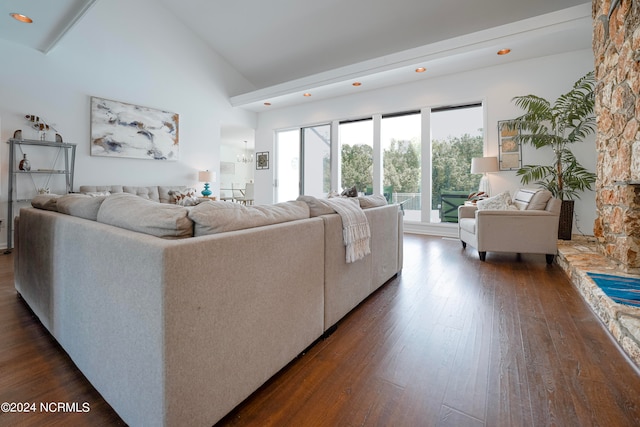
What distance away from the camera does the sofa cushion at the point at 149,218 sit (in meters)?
0.99

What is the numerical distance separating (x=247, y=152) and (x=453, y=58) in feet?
28.3

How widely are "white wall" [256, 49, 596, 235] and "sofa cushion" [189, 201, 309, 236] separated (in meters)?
4.49

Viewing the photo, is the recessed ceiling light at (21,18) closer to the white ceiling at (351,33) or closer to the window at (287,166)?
the white ceiling at (351,33)

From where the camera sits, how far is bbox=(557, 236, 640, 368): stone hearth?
4.80 ft

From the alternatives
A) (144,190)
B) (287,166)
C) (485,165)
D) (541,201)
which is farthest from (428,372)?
(287,166)

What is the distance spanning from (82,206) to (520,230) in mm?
3897

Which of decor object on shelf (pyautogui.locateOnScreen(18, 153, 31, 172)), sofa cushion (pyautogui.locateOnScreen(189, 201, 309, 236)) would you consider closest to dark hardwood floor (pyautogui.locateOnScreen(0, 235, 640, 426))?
sofa cushion (pyautogui.locateOnScreen(189, 201, 309, 236))

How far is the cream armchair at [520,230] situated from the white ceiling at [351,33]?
2241 mm

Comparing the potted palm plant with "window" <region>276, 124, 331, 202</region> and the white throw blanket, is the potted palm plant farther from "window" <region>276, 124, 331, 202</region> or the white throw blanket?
"window" <region>276, 124, 331, 202</region>

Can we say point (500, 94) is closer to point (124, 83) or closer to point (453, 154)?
point (453, 154)

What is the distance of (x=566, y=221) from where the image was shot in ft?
12.3

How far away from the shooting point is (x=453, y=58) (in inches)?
166

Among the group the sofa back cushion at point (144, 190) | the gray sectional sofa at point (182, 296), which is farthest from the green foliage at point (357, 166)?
the gray sectional sofa at point (182, 296)

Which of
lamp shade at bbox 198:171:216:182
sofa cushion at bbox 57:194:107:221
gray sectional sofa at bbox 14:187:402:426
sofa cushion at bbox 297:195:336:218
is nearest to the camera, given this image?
gray sectional sofa at bbox 14:187:402:426
